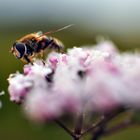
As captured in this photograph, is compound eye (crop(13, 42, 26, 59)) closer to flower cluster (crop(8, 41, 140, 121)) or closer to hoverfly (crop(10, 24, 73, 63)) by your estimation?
hoverfly (crop(10, 24, 73, 63))

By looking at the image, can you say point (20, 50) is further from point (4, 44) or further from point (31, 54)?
point (4, 44)

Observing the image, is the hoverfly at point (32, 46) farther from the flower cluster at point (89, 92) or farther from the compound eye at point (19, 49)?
the flower cluster at point (89, 92)

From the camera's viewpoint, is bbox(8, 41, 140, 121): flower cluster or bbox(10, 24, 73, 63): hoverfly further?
bbox(10, 24, 73, 63): hoverfly

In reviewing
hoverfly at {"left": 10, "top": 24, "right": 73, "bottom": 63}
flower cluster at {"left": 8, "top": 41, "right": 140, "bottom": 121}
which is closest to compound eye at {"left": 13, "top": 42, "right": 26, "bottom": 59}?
hoverfly at {"left": 10, "top": 24, "right": 73, "bottom": 63}

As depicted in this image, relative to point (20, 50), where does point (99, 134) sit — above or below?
below

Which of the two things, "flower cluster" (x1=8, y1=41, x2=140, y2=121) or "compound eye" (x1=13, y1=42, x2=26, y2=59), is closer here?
"flower cluster" (x1=8, y1=41, x2=140, y2=121)

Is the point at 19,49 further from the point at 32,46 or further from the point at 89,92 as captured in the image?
the point at 89,92

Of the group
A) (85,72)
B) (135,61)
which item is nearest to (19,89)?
(85,72)

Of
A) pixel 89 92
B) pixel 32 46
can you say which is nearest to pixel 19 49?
pixel 32 46
